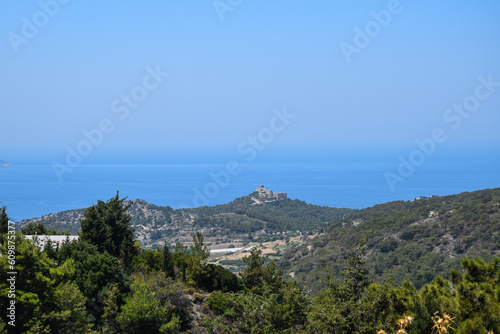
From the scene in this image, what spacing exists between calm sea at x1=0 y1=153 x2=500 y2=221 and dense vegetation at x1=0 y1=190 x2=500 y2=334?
286 ft

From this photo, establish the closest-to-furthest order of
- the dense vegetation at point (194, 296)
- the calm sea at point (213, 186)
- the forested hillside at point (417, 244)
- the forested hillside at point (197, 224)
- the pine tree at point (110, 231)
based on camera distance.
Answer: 1. the dense vegetation at point (194, 296)
2. the pine tree at point (110, 231)
3. the forested hillside at point (417, 244)
4. the forested hillside at point (197, 224)
5. the calm sea at point (213, 186)

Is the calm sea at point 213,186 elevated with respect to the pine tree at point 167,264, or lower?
elevated

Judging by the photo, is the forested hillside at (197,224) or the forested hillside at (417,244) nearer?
the forested hillside at (417,244)

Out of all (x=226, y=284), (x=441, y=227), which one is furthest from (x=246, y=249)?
(x=226, y=284)

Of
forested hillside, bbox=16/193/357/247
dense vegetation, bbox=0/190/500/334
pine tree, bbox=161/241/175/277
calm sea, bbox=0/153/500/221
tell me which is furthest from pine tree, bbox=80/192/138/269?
calm sea, bbox=0/153/500/221

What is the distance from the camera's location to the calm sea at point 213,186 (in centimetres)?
11850

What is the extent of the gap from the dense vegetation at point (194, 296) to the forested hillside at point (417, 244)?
1441 cm

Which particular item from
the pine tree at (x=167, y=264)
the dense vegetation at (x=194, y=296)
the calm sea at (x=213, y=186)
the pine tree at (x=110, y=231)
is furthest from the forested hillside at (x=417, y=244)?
the calm sea at (x=213, y=186)

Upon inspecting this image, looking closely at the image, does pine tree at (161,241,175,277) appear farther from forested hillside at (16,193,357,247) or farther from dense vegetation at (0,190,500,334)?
forested hillside at (16,193,357,247)

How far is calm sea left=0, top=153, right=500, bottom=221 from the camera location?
389 ft

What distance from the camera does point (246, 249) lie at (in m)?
62.4

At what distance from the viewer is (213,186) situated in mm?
165125

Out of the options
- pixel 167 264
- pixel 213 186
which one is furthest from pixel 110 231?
pixel 213 186

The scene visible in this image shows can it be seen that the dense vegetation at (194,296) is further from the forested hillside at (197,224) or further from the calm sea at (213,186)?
the calm sea at (213,186)
